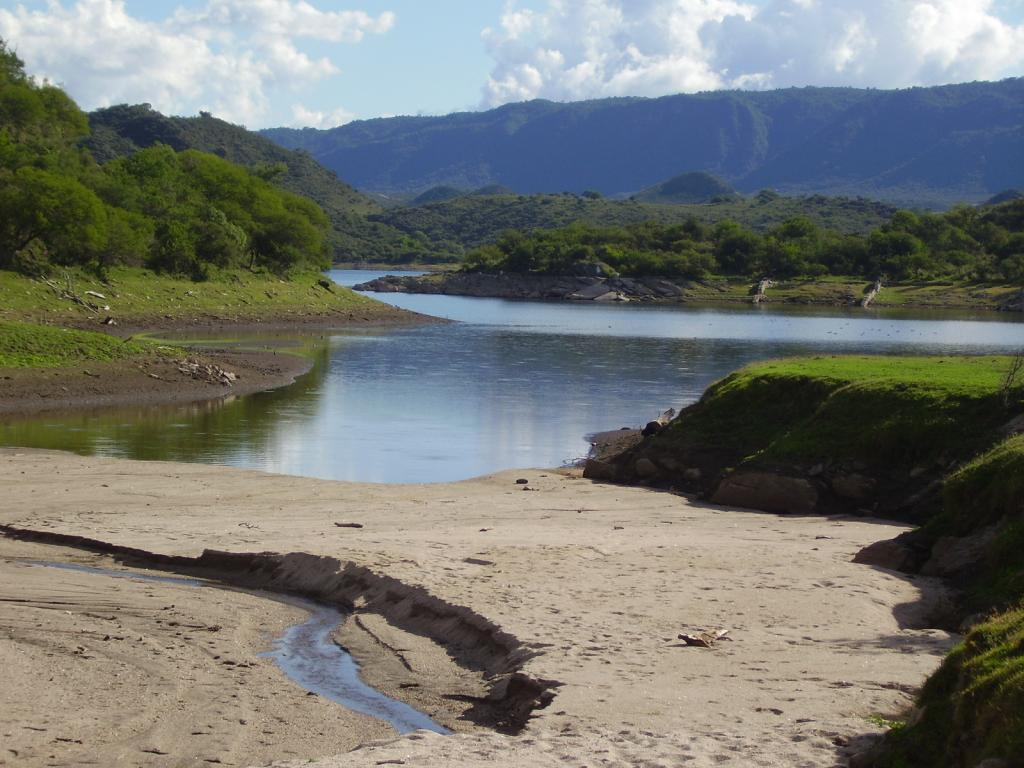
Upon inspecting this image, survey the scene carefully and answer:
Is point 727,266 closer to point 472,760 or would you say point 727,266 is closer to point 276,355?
point 276,355

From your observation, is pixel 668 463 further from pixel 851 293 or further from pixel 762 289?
pixel 762 289

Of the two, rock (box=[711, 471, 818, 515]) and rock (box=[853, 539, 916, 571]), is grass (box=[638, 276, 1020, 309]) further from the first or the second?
rock (box=[853, 539, 916, 571])

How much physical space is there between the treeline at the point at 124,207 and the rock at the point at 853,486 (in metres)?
52.0

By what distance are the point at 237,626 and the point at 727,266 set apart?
15092cm

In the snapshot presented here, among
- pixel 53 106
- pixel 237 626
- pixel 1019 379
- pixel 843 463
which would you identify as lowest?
pixel 237 626

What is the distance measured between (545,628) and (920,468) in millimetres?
10799

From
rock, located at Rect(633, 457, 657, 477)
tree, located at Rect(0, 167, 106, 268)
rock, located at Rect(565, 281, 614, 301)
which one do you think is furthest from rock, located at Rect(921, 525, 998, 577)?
rock, located at Rect(565, 281, 614, 301)

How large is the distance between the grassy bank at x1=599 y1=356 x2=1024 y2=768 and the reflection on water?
5752 mm

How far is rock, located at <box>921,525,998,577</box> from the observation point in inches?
601

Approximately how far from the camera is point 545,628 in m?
12.7

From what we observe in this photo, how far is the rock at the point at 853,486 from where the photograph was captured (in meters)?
21.1

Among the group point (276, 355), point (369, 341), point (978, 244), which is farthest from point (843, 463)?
point (978, 244)

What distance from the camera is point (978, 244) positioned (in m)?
159

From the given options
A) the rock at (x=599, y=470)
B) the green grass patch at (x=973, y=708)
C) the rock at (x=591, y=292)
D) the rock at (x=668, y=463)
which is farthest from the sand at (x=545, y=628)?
the rock at (x=591, y=292)
